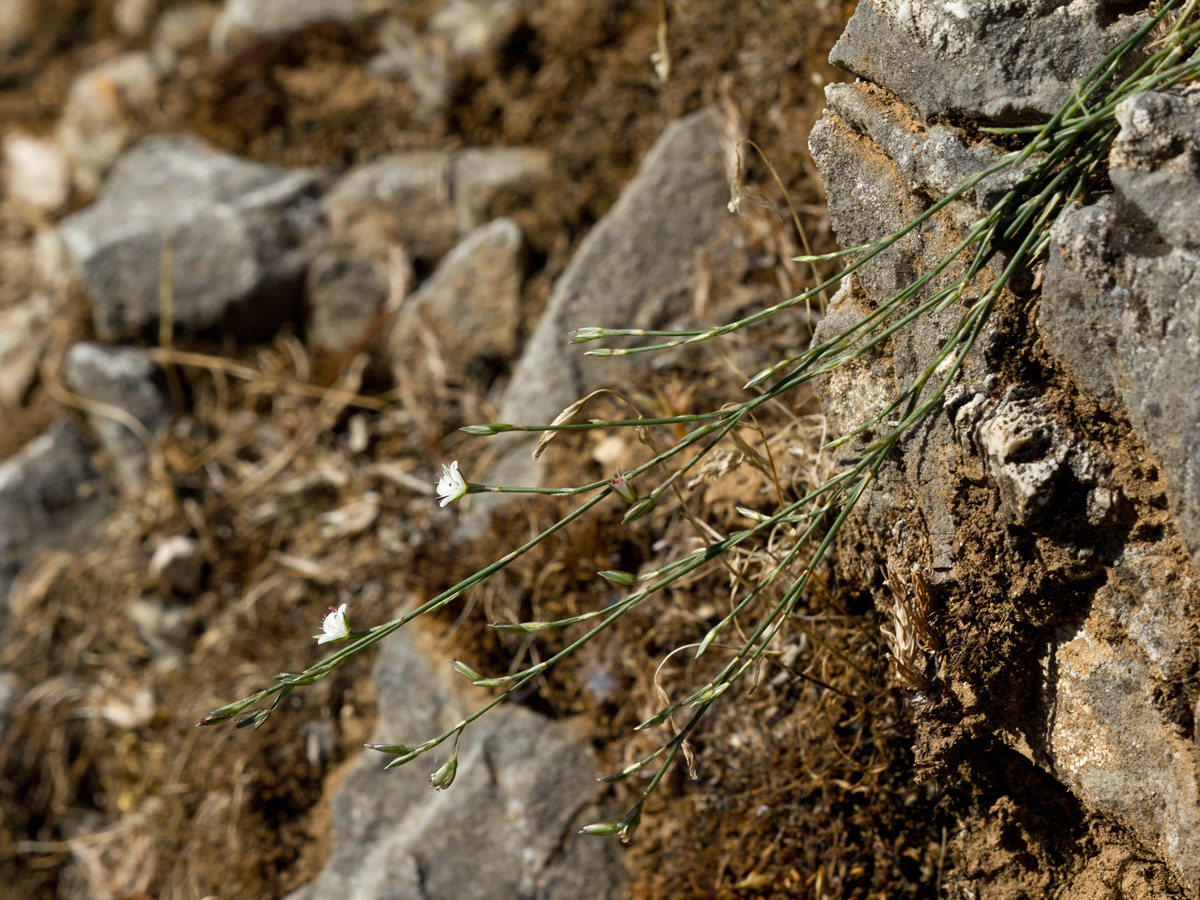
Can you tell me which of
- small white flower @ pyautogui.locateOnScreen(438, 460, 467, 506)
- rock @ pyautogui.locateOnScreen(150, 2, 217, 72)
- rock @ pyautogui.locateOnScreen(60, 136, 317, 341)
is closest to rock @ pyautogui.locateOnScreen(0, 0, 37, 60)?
rock @ pyautogui.locateOnScreen(150, 2, 217, 72)

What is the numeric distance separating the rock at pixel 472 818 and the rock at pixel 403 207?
220cm

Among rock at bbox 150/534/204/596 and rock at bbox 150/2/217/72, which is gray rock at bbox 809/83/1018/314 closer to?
rock at bbox 150/534/204/596

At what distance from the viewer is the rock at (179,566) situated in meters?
4.04

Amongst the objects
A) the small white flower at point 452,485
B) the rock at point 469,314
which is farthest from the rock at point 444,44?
the small white flower at point 452,485

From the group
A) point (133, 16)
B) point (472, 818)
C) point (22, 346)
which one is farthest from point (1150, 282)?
point (133, 16)

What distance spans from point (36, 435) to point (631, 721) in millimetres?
3681

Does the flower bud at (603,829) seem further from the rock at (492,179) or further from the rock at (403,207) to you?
the rock at (403,207)

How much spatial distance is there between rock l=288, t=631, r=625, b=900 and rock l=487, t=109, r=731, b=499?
88 cm

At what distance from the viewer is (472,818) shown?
2.78 metres

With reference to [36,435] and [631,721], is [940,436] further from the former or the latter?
[36,435]

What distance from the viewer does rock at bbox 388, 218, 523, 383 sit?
12.9 feet

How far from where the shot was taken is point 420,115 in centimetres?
459

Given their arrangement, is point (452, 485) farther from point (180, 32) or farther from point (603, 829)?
point (180, 32)

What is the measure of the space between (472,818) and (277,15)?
449 cm
